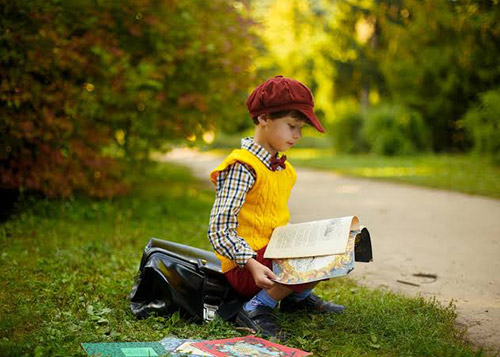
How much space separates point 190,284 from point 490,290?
6.37 feet

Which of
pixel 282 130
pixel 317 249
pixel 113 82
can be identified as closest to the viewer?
pixel 317 249

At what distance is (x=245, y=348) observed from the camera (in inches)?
104

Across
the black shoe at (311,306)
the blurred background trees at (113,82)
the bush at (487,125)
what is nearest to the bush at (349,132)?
the bush at (487,125)

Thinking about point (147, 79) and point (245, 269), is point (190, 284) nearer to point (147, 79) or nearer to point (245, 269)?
point (245, 269)

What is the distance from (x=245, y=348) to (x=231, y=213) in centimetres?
62

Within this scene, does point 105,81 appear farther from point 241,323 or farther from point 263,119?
point 241,323

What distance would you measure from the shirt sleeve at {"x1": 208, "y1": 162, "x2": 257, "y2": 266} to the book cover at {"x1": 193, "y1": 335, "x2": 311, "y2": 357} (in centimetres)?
35

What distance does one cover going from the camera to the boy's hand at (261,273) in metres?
2.70

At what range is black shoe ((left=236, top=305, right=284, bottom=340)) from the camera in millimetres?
2828

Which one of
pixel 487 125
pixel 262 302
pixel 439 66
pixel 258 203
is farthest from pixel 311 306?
pixel 439 66

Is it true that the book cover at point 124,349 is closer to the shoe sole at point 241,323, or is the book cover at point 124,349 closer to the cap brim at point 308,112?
the shoe sole at point 241,323

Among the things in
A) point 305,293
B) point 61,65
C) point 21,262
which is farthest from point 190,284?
point 61,65

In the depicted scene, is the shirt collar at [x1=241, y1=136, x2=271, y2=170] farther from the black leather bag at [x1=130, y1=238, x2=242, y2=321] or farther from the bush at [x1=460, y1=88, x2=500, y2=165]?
the bush at [x1=460, y1=88, x2=500, y2=165]

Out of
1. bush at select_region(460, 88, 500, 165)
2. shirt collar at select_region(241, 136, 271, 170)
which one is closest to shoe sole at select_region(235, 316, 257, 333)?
shirt collar at select_region(241, 136, 271, 170)
